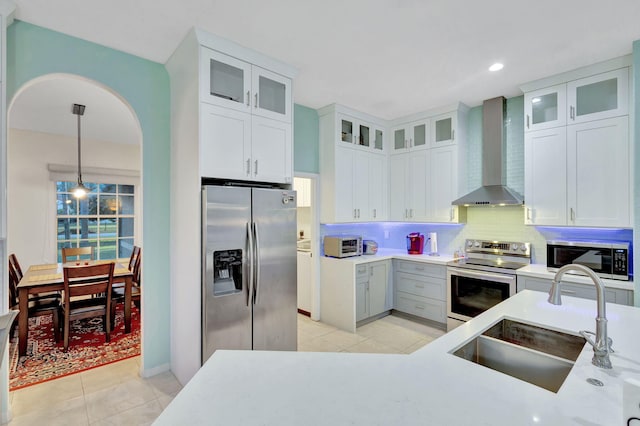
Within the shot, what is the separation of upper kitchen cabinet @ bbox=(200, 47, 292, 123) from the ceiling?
0.61 ft

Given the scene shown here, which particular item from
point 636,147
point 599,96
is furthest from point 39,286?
point 599,96

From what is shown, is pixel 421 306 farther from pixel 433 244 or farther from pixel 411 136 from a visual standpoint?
pixel 411 136

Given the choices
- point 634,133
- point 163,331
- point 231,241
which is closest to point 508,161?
point 634,133

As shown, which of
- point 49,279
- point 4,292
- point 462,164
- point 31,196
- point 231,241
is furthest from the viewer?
point 31,196

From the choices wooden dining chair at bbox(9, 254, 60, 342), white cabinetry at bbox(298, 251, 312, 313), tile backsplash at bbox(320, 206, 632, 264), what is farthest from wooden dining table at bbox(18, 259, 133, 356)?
tile backsplash at bbox(320, 206, 632, 264)

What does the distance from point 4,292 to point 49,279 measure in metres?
1.56

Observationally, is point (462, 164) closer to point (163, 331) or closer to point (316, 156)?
point (316, 156)

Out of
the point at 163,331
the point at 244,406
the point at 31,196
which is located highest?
the point at 31,196

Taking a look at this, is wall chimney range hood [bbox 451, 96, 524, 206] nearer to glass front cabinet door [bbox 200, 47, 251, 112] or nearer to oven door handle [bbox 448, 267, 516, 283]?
oven door handle [bbox 448, 267, 516, 283]

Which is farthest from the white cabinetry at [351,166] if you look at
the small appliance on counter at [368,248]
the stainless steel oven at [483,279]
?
the stainless steel oven at [483,279]

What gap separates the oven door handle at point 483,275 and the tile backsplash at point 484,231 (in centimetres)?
63

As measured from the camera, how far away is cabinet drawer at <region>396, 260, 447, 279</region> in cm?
391

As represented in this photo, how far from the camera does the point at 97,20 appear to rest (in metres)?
2.26

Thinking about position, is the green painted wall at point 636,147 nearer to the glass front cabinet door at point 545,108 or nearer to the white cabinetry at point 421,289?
the glass front cabinet door at point 545,108
